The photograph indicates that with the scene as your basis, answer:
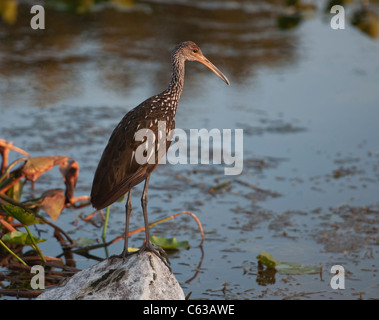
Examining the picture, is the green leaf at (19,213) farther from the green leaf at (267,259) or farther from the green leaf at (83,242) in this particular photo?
the green leaf at (267,259)

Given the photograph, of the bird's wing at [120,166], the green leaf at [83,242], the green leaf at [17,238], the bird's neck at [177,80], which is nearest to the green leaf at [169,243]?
the green leaf at [83,242]

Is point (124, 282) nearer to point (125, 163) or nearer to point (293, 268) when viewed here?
point (125, 163)

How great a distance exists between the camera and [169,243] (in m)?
5.54

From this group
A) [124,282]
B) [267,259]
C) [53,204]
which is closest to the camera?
[124,282]

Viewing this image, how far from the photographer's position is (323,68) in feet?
37.2

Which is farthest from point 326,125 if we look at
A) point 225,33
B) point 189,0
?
point 189,0

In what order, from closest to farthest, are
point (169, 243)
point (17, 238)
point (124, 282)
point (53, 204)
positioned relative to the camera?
point (124, 282) → point (17, 238) → point (53, 204) → point (169, 243)

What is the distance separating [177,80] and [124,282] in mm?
1382

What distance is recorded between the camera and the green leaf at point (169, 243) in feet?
18.0

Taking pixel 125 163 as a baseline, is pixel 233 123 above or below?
above

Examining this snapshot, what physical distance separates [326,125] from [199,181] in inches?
93.1

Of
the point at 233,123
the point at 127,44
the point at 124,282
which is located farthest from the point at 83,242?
the point at 127,44

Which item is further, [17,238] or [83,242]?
[83,242]
